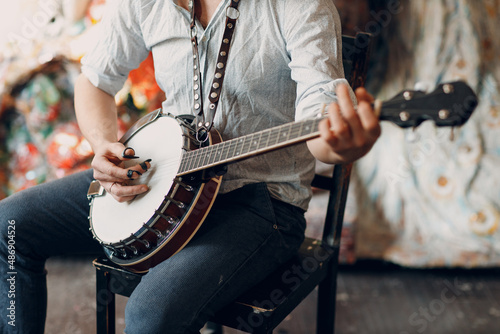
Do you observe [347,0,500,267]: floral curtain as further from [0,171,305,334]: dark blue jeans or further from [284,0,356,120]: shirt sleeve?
[284,0,356,120]: shirt sleeve

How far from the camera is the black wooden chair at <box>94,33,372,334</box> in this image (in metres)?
1.06

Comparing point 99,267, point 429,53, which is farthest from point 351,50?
point 429,53

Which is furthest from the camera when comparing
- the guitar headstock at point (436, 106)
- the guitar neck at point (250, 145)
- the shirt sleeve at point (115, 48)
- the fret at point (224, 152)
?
the shirt sleeve at point (115, 48)

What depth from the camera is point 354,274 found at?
2197 millimetres

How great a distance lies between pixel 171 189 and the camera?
1029 mm

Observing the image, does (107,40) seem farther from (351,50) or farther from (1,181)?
(1,181)

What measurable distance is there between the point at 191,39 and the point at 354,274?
1436 mm

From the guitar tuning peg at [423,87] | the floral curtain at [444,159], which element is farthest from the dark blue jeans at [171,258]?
the floral curtain at [444,159]

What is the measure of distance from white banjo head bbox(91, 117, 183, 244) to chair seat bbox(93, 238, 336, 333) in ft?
0.40

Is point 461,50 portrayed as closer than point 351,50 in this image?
No

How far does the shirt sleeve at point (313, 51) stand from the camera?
100 centimetres

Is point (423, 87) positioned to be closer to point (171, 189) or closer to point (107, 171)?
point (171, 189)

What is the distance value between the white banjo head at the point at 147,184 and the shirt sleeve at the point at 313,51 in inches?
12.1

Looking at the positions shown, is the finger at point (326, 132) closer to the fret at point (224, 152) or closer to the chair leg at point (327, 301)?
the fret at point (224, 152)
